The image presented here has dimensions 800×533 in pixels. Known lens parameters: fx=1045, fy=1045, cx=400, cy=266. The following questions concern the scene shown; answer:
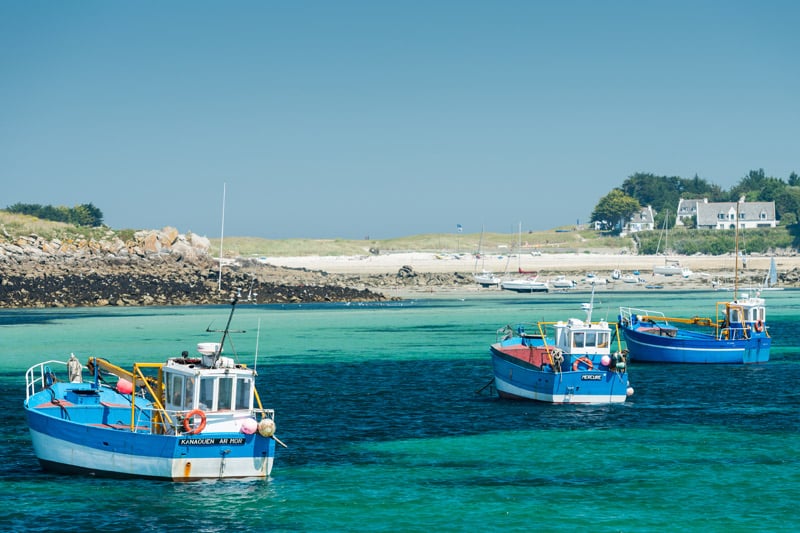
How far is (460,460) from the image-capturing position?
33500 millimetres

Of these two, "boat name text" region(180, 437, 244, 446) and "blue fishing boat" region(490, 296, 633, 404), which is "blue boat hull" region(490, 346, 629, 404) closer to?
"blue fishing boat" region(490, 296, 633, 404)

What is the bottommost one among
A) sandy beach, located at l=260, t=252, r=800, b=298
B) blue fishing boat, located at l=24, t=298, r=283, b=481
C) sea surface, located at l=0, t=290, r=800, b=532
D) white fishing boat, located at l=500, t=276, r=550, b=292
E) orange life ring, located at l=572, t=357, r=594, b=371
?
sea surface, located at l=0, t=290, r=800, b=532

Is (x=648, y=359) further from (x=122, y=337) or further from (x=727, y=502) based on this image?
(x=122, y=337)

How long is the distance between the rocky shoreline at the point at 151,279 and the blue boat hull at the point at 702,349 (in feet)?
225

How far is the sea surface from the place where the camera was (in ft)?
88.1

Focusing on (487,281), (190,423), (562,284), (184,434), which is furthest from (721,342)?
(487,281)

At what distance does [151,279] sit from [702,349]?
270 feet

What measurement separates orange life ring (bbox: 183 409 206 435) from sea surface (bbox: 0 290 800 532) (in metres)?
1.64

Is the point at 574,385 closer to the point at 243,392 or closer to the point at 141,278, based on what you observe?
the point at 243,392

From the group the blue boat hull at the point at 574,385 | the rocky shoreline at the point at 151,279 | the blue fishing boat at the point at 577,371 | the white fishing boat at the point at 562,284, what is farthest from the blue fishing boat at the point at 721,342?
the white fishing boat at the point at 562,284

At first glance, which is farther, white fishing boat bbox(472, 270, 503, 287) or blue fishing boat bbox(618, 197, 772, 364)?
white fishing boat bbox(472, 270, 503, 287)

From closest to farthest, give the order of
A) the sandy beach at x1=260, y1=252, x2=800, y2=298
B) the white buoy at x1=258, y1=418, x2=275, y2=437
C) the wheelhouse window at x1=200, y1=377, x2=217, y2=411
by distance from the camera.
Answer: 1. the white buoy at x1=258, y1=418, x2=275, y2=437
2. the wheelhouse window at x1=200, y1=377, x2=217, y2=411
3. the sandy beach at x1=260, y1=252, x2=800, y2=298

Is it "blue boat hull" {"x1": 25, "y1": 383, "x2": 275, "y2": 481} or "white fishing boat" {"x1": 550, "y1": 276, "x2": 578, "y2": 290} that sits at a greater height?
"white fishing boat" {"x1": 550, "y1": 276, "x2": 578, "y2": 290}

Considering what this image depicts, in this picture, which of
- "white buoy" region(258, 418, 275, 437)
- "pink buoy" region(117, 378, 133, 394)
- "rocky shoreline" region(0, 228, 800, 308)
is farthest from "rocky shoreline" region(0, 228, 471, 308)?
"white buoy" region(258, 418, 275, 437)
